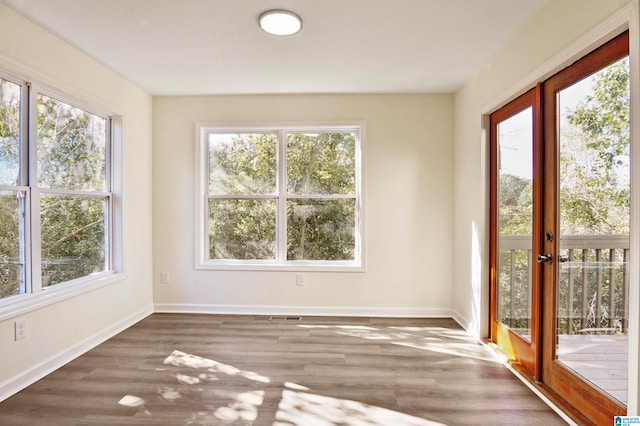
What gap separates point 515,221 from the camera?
2768 millimetres

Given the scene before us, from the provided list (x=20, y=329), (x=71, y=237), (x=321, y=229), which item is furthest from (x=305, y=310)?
(x=20, y=329)

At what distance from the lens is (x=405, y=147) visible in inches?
156

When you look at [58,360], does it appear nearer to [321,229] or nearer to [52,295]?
[52,295]

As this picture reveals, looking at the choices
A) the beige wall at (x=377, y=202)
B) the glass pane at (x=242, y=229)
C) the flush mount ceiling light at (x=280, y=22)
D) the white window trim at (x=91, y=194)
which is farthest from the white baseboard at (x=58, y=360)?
the flush mount ceiling light at (x=280, y=22)

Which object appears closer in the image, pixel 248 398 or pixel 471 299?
pixel 248 398

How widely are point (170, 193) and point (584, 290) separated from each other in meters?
3.96

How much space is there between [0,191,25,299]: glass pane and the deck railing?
11.9ft

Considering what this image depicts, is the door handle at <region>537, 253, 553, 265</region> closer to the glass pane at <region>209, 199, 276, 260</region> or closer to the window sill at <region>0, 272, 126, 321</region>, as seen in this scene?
the glass pane at <region>209, 199, 276, 260</region>

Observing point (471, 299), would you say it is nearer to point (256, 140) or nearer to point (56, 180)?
point (256, 140)

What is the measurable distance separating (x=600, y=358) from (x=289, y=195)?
10.0 ft

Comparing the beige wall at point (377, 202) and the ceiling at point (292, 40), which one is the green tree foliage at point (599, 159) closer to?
the ceiling at point (292, 40)

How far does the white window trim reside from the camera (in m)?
2.39

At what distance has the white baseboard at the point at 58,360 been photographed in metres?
2.28

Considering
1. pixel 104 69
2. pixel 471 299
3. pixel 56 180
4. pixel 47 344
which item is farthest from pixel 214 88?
pixel 471 299
